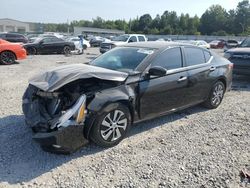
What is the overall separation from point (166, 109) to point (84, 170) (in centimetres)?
209

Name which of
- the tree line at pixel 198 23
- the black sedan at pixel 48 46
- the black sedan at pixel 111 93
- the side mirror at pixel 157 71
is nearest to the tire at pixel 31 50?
the black sedan at pixel 48 46

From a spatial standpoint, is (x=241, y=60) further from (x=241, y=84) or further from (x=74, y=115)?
(x=74, y=115)

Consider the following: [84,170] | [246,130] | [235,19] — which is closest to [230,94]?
[246,130]

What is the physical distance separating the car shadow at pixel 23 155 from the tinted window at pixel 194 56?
5.36 feet

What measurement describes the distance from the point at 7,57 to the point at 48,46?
22.3ft

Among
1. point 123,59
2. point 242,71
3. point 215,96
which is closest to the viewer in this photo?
point 123,59

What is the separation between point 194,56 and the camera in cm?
579

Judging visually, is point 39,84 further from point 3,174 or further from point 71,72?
point 3,174

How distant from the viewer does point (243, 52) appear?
30.9 feet

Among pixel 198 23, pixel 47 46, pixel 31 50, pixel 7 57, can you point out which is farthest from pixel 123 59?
pixel 198 23

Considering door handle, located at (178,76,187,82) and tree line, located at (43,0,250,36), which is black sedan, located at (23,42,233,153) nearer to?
door handle, located at (178,76,187,82)

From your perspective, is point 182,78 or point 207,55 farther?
point 207,55

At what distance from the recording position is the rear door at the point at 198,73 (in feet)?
18.1

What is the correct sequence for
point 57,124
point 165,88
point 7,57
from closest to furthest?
1. point 57,124
2. point 165,88
3. point 7,57
